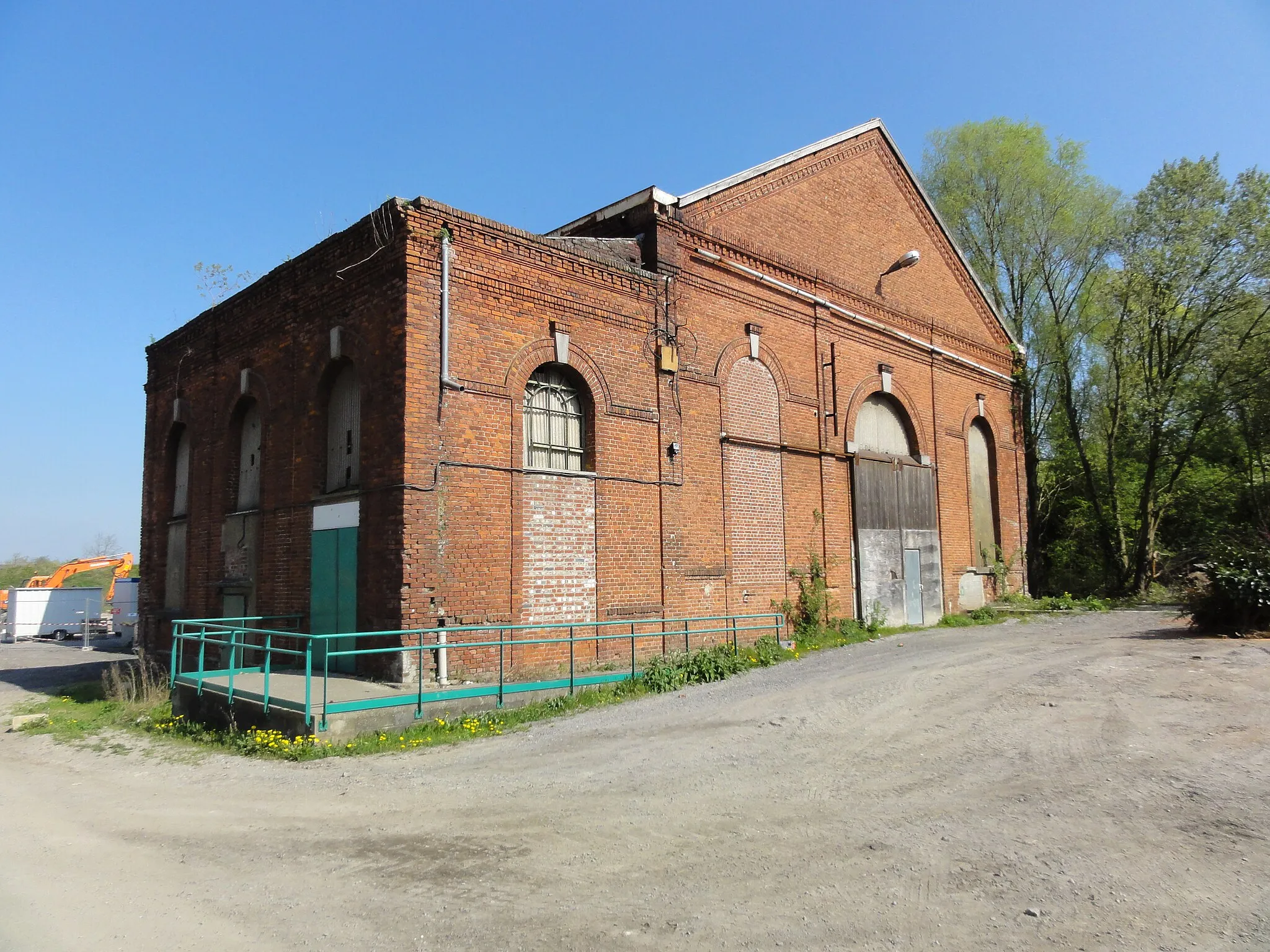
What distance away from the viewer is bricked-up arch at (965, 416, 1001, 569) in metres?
21.3

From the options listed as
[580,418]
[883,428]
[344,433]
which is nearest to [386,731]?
[344,433]

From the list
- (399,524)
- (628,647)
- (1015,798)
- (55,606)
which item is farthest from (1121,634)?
(55,606)

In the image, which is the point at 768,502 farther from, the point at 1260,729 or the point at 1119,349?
the point at 1119,349

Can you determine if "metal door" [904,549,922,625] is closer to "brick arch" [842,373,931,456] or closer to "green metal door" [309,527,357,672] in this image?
"brick arch" [842,373,931,456]

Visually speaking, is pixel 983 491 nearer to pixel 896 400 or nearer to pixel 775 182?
pixel 896 400

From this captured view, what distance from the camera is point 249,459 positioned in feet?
48.7

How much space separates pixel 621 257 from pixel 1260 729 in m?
10.4

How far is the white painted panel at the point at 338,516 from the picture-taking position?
447 inches

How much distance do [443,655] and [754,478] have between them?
22.4 feet

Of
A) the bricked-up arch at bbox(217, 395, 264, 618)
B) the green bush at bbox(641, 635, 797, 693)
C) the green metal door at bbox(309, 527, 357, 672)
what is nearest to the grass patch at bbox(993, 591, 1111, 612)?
the green bush at bbox(641, 635, 797, 693)

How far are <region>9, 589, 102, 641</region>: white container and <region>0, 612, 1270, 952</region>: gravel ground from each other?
1104 inches

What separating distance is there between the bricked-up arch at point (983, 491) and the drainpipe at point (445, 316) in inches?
596

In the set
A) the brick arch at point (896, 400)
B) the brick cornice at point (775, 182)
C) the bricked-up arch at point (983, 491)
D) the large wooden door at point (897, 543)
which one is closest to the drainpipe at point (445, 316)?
the brick cornice at point (775, 182)

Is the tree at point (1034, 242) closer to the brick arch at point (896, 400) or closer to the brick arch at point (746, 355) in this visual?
the brick arch at point (896, 400)
